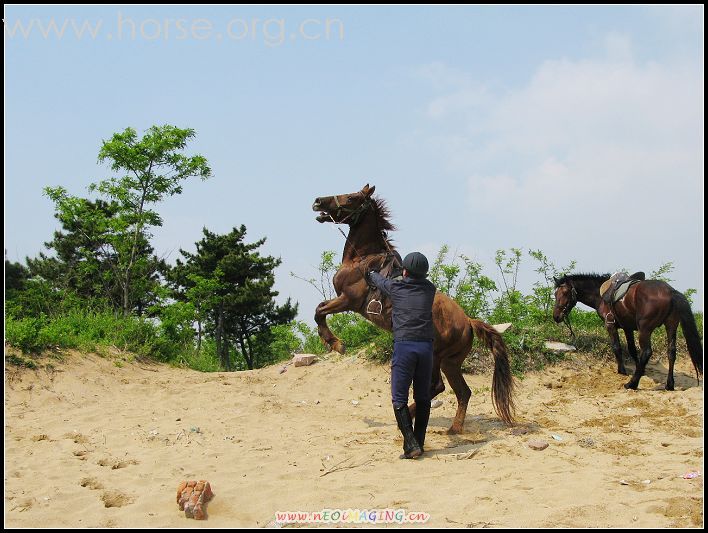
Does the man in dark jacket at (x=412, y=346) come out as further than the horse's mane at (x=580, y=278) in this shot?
No

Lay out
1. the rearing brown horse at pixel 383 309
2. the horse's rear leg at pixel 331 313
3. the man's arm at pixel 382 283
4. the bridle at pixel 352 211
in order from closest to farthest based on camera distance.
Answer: the man's arm at pixel 382 283 → the rearing brown horse at pixel 383 309 → the horse's rear leg at pixel 331 313 → the bridle at pixel 352 211

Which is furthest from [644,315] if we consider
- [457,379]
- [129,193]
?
[129,193]

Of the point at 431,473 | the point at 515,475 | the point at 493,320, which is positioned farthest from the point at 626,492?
the point at 493,320

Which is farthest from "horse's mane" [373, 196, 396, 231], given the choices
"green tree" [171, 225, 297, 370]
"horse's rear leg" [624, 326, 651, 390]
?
"green tree" [171, 225, 297, 370]

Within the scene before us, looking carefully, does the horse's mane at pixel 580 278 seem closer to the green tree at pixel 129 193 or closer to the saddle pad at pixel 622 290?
the saddle pad at pixel 622 290

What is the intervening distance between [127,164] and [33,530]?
51.2ft

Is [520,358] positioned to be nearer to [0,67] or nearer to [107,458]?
[107,458]

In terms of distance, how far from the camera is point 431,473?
5.68 metres

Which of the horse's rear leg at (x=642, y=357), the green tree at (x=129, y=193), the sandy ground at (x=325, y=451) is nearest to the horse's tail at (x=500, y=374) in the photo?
the sandy ground at (x=325, y=451)

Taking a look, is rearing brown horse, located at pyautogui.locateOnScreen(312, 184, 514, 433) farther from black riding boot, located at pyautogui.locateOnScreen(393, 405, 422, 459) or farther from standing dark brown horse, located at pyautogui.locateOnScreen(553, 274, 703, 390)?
standing dark brown horse, located at pyautogui.locateOnScreen(553, 274, 703, 390)

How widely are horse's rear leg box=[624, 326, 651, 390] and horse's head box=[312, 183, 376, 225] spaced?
5.66m

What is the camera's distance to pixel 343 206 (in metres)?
8.26

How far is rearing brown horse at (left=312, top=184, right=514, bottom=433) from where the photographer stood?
24.8 feet

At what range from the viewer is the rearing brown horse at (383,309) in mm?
7547
